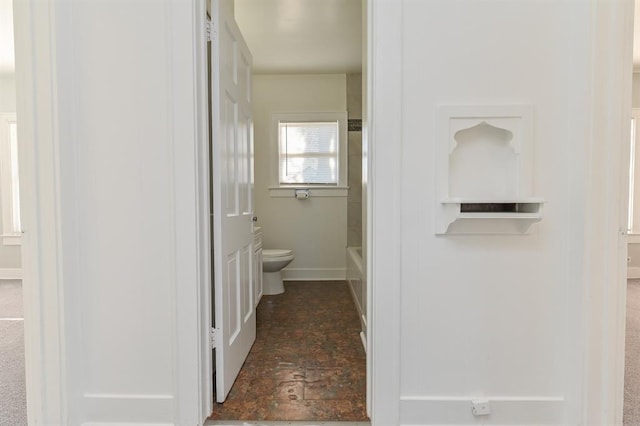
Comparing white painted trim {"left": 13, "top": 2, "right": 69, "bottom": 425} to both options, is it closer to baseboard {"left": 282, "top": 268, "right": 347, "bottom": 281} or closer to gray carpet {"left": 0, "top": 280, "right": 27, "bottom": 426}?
gray carpet {"left": 0, "top": 280, "right": 27, "bottom": 426}

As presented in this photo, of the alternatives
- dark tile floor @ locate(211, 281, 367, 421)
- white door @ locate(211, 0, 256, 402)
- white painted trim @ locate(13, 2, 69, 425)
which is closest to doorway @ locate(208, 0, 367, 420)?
dark tile floor @ locate(211, 281, 367, 421)

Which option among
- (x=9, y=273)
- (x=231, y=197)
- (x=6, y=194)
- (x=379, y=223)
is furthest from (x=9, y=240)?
(x=379, y=223)

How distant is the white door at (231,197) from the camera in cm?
154

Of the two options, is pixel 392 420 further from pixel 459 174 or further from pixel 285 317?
pixel 285 317

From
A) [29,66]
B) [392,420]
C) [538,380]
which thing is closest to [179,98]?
[29,66]

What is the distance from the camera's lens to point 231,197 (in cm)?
174

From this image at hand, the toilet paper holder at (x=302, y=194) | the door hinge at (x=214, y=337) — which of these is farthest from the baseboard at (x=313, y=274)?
the door hinge at (x=214, y=337)

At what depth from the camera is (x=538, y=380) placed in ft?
4.56

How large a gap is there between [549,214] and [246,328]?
1674 mm

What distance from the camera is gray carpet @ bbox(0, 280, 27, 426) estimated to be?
151cm

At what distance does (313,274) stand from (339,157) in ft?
4.65

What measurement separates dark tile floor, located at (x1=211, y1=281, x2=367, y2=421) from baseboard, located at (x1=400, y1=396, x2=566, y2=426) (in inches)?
9.1

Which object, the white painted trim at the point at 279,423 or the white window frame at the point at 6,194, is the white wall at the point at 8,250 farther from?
the white painted trim at the point at 279,423

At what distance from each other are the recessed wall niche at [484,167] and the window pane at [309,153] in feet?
8.61
